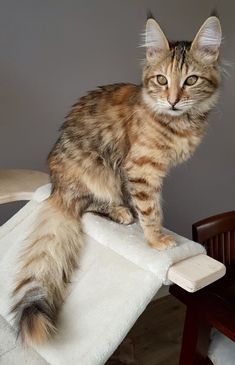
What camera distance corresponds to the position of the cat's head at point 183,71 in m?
1.01

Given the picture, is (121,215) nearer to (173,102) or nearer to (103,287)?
(103,287)

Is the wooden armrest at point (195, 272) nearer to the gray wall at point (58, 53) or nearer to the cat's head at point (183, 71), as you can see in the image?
the cat's head at point (183, 71)

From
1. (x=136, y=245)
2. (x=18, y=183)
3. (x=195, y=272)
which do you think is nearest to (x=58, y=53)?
(x=18, y=183)

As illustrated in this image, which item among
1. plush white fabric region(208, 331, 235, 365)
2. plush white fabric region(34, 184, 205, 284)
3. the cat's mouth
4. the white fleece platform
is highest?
the cat's mouth

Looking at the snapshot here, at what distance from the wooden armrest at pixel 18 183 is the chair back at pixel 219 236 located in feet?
1.88

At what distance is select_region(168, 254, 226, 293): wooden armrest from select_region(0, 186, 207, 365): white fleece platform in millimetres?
24

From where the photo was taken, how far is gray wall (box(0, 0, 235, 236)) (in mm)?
1484

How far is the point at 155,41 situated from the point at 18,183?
0.66m

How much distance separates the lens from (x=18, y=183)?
1.35 metres

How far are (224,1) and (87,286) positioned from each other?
5.31ft

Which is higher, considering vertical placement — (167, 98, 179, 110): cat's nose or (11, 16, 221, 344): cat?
(167, 98, 179, 110): cat's nose

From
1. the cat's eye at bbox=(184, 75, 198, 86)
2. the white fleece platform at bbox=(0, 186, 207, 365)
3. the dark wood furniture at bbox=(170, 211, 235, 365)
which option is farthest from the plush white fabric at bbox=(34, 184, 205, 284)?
the cat's eye at bbox=(184, 75, 198, 86)

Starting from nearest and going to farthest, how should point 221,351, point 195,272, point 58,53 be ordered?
point 195,272
point 221,351
point 58,53

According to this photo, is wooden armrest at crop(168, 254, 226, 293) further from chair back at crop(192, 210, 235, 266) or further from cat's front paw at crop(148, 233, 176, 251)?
chair back at crop(192, 210, 235, 266)
